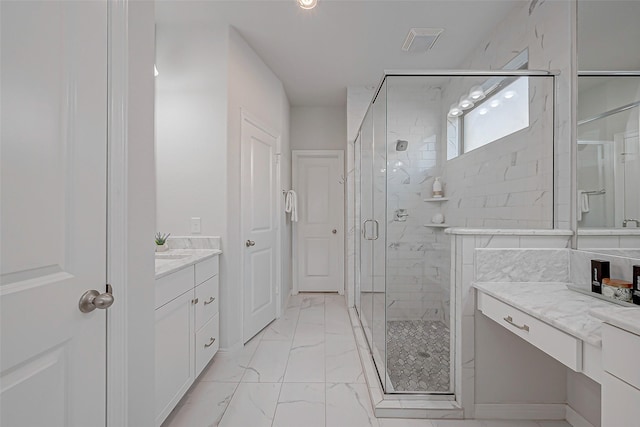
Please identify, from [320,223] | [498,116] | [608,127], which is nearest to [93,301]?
[608,127]

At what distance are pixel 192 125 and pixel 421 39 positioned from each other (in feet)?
6.99

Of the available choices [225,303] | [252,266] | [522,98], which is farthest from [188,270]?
[522,98]

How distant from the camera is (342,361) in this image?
7.84ft

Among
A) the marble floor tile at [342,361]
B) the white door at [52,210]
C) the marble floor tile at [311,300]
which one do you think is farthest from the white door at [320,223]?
the white door at [52,210]

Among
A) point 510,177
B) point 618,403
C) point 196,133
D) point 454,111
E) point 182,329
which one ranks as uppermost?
point 454,111

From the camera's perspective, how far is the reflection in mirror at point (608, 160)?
1334 millimetres

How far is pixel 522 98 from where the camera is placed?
2041mm

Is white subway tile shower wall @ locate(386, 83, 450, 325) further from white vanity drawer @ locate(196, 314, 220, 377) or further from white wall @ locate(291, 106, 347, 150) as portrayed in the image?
white wall @ locate(291, 106, 347, 150)

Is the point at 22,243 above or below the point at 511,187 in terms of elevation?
below

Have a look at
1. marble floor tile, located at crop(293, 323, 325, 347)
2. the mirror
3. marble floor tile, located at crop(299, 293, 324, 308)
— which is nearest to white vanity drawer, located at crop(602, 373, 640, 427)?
the mirror

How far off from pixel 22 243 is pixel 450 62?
3562mm

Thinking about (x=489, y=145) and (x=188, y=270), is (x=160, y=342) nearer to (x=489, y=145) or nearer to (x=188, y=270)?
(x=188, y=270)

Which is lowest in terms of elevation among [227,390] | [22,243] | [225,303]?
[227,390]

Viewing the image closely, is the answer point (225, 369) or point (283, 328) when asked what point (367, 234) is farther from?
point (225, 369)
